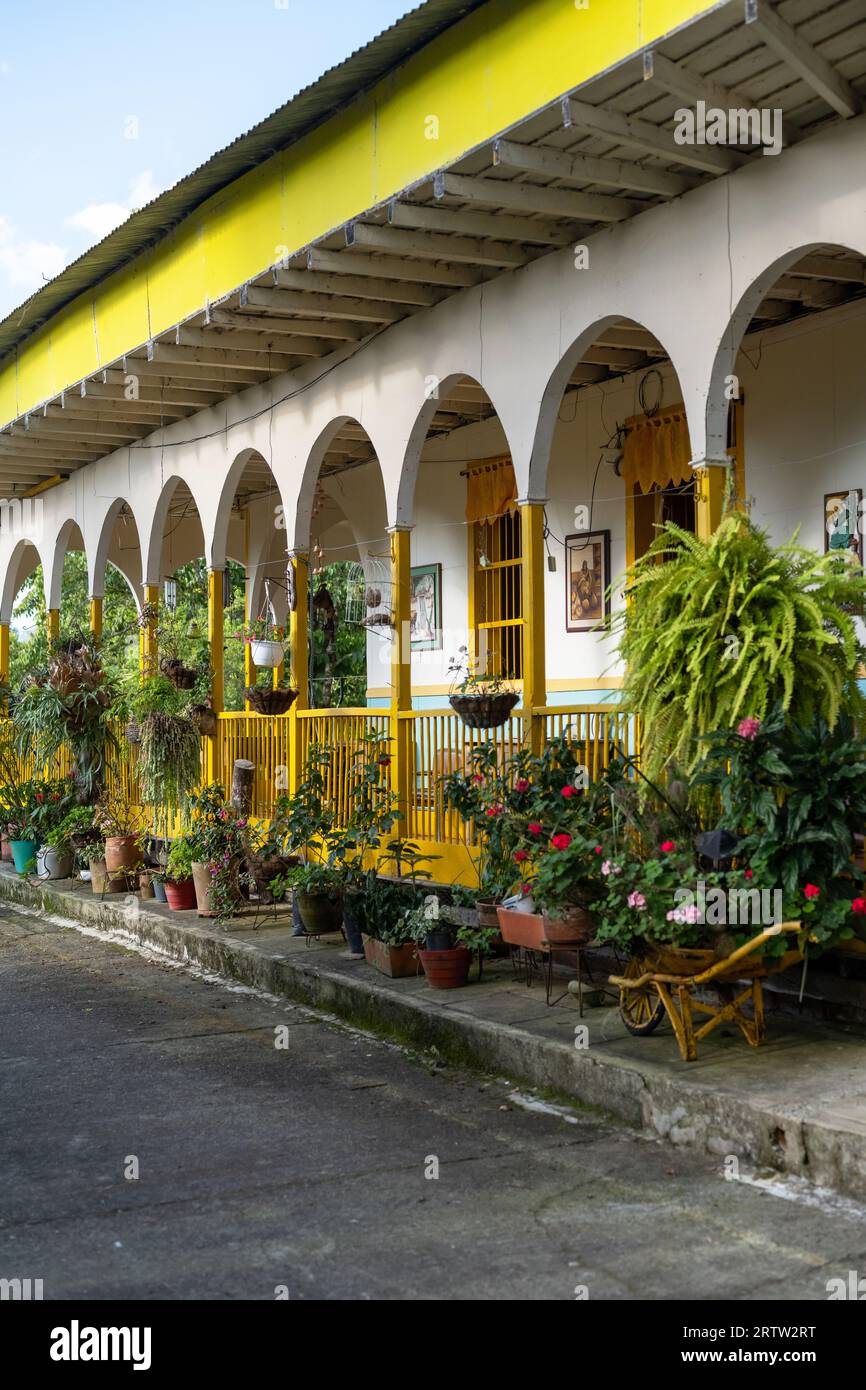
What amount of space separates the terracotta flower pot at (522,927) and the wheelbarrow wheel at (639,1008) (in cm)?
66

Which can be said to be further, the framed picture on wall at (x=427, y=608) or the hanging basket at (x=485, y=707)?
the framed picture on wall at (x=427, y=608)

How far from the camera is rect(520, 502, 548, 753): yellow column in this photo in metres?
8.73

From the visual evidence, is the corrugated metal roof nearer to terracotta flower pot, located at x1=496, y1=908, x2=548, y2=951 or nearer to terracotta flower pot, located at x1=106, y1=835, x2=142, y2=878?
terracotta flower pot, located at x1=496, y1=908, x2=548, y2=951

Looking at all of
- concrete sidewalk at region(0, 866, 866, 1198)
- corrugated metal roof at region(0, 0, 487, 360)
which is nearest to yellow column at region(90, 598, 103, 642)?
corrugated metal roof at region(0, 0, 487, 360)

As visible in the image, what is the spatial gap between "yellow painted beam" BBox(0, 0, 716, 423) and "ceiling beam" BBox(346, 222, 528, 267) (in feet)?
0.55

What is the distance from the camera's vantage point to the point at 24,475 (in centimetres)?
1711

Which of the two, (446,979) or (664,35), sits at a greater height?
(664,35)

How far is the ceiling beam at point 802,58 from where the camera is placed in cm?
582

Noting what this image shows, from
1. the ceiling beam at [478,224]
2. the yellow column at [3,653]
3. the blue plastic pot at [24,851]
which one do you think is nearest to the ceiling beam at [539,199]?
the ceiling beam at [478,224]

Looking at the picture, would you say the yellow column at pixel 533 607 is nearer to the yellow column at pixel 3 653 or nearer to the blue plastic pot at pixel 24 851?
the blue plastic pot at pixel 24 851
